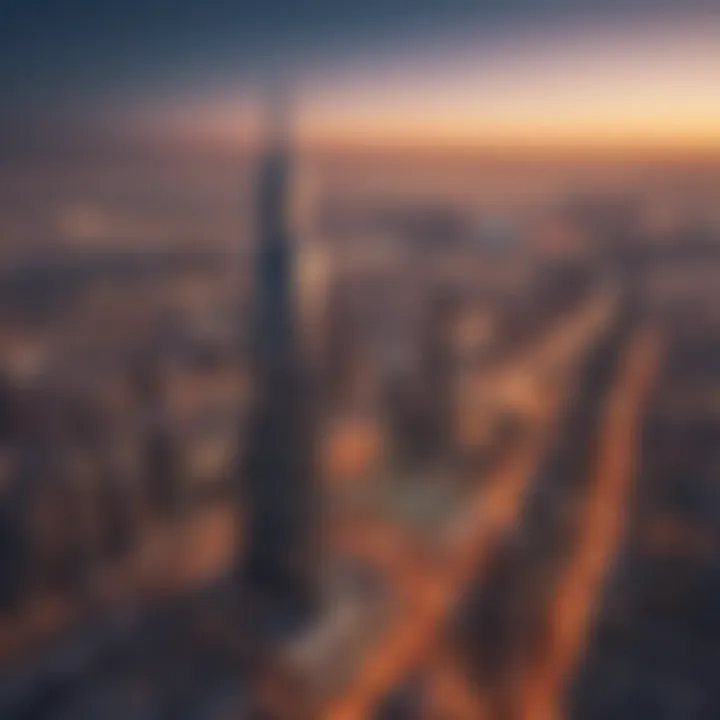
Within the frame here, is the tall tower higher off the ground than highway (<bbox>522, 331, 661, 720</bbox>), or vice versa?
the tall tower

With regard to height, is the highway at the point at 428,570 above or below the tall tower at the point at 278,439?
below

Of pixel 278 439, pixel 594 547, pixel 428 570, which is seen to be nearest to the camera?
pixel 278 439

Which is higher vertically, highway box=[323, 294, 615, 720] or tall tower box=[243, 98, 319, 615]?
tall tower box=[243, 98, 319, 615]

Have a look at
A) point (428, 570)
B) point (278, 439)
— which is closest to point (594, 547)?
point (428, 570)

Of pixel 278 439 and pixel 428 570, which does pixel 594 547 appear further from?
pixel 278 439

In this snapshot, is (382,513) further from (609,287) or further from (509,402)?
A: (609,287)

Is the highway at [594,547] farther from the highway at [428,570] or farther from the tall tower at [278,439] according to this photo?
the tall tower at [278,439]

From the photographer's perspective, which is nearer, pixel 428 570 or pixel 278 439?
pixel 278 439

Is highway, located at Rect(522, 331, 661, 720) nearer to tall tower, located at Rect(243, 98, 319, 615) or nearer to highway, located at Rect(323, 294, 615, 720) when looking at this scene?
highway, located at Rect(323, 294, 615, 720)
